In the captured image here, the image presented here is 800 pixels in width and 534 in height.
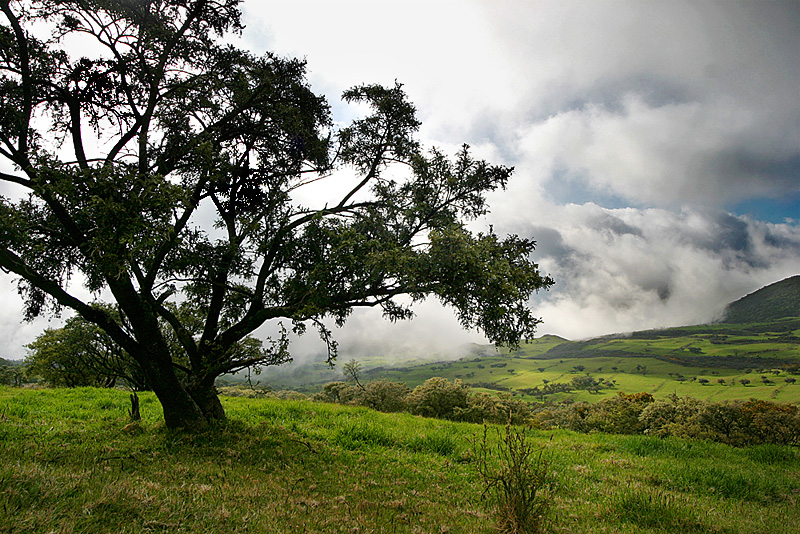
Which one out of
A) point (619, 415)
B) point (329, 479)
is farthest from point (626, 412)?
point (329, 479)

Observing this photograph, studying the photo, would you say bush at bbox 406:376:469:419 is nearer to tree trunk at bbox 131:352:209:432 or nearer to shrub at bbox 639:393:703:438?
shrub at bbox 639:393:703:438

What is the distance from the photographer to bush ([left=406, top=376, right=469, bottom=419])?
31547 mm

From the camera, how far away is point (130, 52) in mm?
11625

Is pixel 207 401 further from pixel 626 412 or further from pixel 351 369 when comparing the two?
pixel 626 412

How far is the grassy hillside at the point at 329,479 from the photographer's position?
534cm

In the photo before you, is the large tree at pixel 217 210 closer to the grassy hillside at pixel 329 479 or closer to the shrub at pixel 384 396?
the grassy hillside at pixel 329 479

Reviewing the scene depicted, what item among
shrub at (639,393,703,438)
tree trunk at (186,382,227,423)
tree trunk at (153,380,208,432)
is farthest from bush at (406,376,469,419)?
tree trunk at (153,380,208,432)

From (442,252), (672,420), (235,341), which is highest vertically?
(442,252)

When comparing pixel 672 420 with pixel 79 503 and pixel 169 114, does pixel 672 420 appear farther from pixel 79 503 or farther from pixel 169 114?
pixel 169 114

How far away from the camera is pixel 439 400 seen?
32.2 m

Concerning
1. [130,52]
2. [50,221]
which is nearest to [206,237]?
[50,221]

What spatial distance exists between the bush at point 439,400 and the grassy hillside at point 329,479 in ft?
59.2

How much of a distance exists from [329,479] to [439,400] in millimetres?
25577

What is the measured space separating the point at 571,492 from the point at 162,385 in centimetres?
1089
